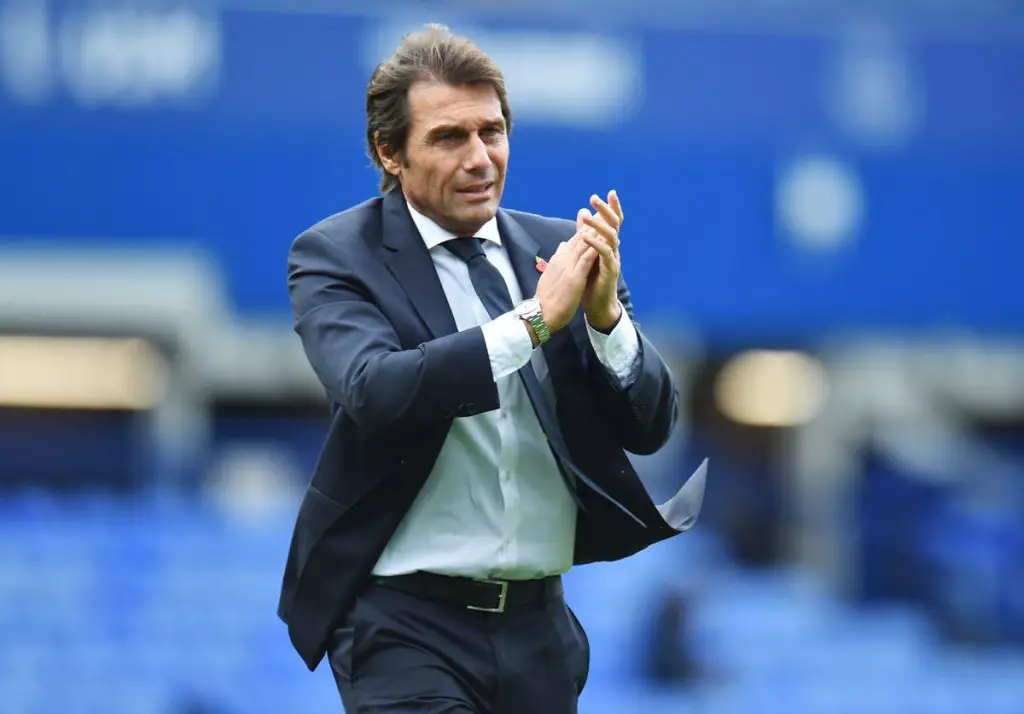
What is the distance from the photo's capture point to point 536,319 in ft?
8.52

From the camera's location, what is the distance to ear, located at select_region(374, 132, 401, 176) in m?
2.88

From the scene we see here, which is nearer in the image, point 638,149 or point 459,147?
point 459,147

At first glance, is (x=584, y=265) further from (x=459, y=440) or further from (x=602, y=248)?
A: (x=459, y=440)

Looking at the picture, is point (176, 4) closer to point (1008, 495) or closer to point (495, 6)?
point (495, 6)

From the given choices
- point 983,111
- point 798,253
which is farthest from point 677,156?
point 983,111

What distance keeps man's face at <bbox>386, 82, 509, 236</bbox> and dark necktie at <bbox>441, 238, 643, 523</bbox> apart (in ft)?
0.18

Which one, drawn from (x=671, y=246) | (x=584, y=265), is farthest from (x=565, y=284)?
(x=671, y=246)

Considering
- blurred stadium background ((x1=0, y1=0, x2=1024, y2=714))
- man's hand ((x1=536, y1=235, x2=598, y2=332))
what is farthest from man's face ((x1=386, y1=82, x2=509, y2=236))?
blurred stadium background ((x1=0, y1=0, x2=1024, y2=714))

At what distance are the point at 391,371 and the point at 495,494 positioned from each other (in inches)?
12.4

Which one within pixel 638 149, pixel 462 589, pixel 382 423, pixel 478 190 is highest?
pixel 638 149

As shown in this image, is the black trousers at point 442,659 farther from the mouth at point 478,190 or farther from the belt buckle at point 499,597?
the mouth at point 478,190

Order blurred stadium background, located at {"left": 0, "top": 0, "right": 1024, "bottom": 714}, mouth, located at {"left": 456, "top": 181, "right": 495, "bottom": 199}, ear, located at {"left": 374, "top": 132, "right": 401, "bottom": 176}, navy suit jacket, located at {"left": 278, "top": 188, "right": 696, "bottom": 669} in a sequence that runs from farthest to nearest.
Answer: blurred stadium background, located at {"left": 0, "top": 0, "right": 1024, "bottom": 714}
ear, located at {"left": 374, "top": 132, "right": 401, "bottom": 176}
mouth, located at {"left": 456, "top": 181, "right": 495, "bottom": 199}
navy suit jacket, located at {"left": 278, "top": 188, "right": 696, "bottom": 669}

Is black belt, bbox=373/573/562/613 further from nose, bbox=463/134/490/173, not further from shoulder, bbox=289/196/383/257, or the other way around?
nose, bbox=463/134/490/173

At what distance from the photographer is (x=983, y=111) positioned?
12000 mm
